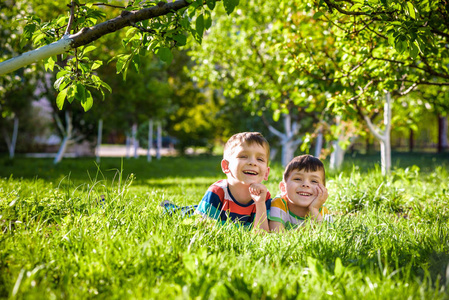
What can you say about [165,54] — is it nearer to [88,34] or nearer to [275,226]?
[88,34]

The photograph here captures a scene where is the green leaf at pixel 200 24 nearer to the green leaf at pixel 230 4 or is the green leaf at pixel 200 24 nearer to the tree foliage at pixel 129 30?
the tree foliage at pixel 129 30

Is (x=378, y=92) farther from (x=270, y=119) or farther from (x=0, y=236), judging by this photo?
(x=270, y=119)

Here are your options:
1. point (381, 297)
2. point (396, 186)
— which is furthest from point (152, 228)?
point (396, 186)

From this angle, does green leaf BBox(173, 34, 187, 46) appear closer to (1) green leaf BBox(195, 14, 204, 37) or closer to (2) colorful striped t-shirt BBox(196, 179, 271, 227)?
(1) green leaf BBox(195, 14, 204, 37)

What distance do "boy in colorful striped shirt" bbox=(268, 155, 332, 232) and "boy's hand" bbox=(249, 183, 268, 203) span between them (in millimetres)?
264

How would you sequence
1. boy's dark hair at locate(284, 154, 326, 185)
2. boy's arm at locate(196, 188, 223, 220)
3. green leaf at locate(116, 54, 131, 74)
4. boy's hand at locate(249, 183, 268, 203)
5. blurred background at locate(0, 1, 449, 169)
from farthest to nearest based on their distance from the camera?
1. blurred background at locate(0, 1, 449, 169)
2. boy's dark hair at locate(284, 154, 326, 185)
3. boy's arm at locate(196, 188, 223, 220)
4. boy's hand at locate(249, 183, 268, 203)
5. green leaf at locate(116, 54, 131, 74)

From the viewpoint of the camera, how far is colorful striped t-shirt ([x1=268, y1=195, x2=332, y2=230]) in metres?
3.13

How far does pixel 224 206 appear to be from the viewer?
322 centimetres

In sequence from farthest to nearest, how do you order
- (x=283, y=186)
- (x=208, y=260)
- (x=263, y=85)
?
(x=263, y=85) → (x=283, y=186) → (x=208, y=260)

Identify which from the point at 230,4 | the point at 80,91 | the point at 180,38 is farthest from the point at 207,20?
the point at 80,91

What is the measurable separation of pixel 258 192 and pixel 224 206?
1.38ft

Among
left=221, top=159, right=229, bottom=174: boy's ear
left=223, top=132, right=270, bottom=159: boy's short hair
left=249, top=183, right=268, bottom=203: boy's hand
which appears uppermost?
left=223, top=132, right=270, bottom=159: boy's short hair

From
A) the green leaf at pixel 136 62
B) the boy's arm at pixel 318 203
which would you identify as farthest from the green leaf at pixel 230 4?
→ the boy's arm at pixel 318 203

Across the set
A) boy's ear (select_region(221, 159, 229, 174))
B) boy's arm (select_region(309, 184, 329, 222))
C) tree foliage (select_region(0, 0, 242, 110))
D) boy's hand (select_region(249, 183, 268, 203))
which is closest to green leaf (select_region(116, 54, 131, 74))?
tree foliage (select_region(0, 0, 242, 110))
